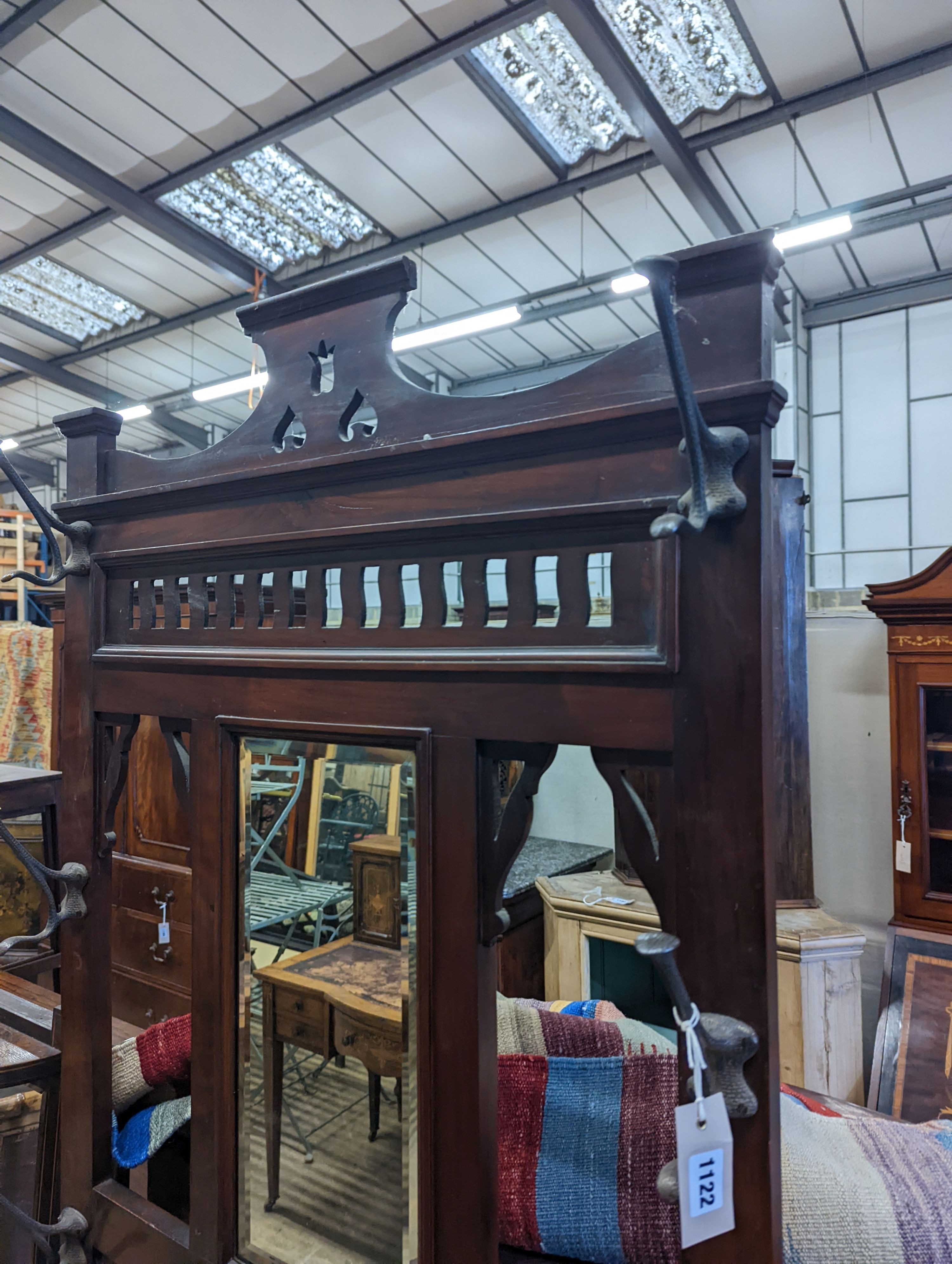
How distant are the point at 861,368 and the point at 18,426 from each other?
845 cm

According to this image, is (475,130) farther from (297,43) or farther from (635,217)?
(635,217)

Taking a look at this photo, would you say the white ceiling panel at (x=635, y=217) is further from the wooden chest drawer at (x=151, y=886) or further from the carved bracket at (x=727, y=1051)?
the carved bracket at (x=727, y=1051)

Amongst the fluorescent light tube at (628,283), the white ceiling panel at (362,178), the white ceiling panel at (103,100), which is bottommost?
the fluorescent light tube at (628,283)

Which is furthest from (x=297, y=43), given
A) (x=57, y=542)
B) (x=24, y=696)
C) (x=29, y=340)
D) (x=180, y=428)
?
(x=180, y=428)

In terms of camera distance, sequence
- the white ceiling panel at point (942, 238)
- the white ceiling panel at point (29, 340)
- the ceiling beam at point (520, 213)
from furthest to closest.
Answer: the white ceiling panel at point (29, 340) < the white ceiling panel at point (942, 238) < the ceiling beam at point (520, 213)

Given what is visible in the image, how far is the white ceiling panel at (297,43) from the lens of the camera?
118 inches

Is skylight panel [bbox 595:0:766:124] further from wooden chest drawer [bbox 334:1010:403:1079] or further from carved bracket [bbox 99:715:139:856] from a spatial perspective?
wooden chest drawer [bbox 334:1010:403:1079]

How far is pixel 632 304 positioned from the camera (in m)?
5.18

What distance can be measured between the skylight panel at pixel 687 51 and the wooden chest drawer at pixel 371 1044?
351 centimetres

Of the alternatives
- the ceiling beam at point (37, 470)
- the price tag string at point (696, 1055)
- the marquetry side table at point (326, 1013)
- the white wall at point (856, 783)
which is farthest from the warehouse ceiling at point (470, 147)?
the ceiling beam at point (37, 470)

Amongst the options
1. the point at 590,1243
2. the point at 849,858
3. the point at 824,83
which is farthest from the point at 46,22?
the point at 849,858

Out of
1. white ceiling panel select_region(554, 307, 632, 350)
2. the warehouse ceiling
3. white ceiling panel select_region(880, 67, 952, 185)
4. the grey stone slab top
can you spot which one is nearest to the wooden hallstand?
the grey stone slab top

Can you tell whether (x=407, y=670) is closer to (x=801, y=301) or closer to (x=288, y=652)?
(x=288, y=652)

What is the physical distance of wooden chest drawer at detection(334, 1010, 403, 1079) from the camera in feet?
2.67
